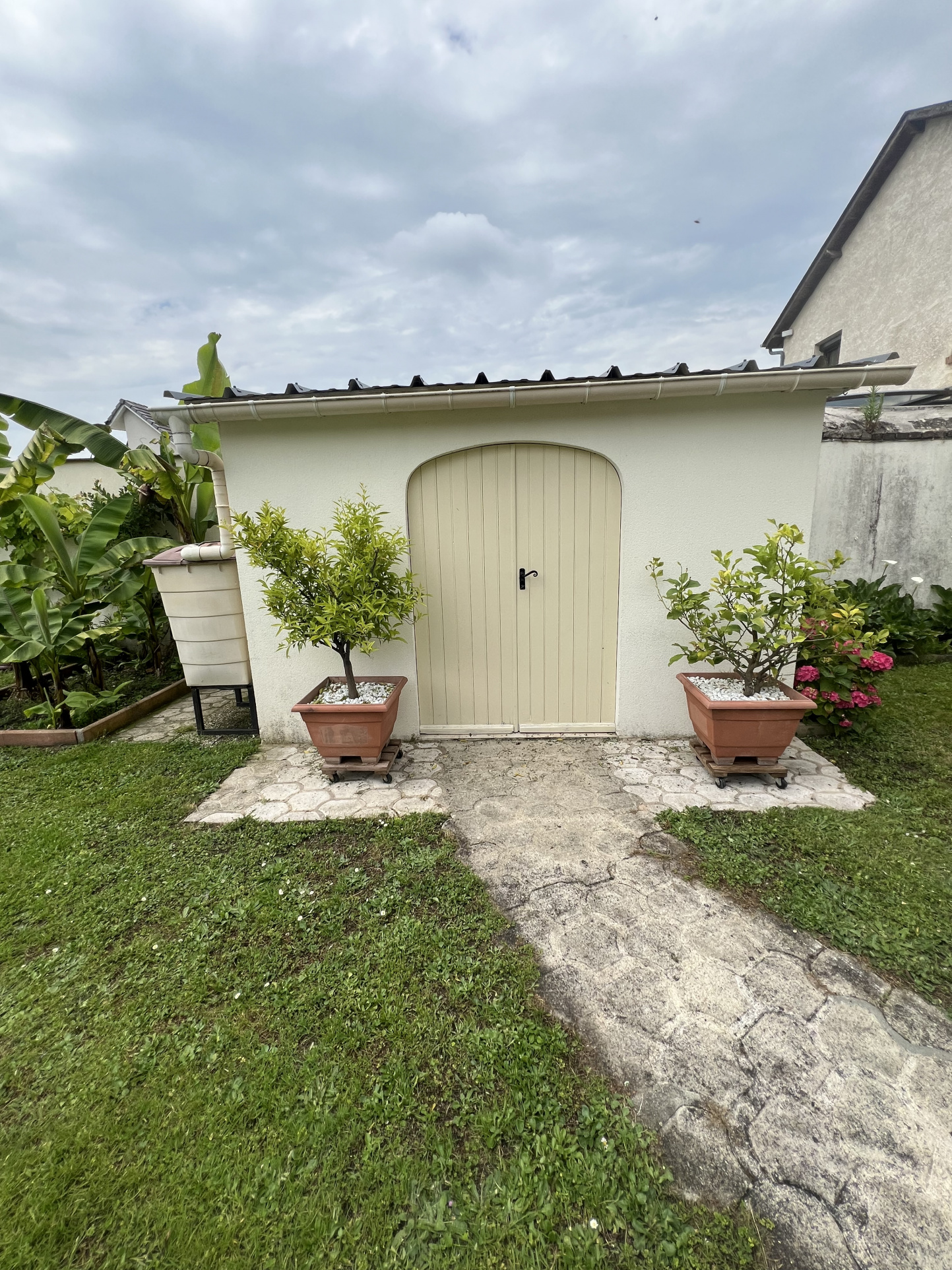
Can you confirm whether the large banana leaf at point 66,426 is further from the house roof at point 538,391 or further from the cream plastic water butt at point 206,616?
the house roof at point 538,391

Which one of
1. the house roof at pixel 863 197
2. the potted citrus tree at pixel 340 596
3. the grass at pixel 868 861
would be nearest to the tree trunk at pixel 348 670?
the potted citrus tree at pixel 340 596

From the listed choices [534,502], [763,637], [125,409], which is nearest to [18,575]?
[534,502]

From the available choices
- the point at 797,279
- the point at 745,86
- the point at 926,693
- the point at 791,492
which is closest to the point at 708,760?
the point at 791,492

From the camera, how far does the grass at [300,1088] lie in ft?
4.43

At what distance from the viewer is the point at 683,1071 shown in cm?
175

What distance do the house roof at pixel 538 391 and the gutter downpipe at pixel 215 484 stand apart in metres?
0.25

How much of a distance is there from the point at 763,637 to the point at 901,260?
11126 millimetres

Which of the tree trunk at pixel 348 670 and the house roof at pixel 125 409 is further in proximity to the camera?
the house roof at pixel 125 409

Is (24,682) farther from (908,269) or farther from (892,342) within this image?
(908,269)

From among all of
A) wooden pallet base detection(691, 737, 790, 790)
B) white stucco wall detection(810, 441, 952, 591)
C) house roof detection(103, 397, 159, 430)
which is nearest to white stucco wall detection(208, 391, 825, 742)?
wooden pallet base detection(691, 737, 790, 790)

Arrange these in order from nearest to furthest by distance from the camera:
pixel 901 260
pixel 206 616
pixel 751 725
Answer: pixel 751 725 < pixel 206 616 < pixel 901 260

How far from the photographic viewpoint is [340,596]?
3543mm

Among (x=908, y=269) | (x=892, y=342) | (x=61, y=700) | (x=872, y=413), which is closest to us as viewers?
(x=61, y=700)

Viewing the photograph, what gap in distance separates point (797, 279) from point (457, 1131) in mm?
16903
